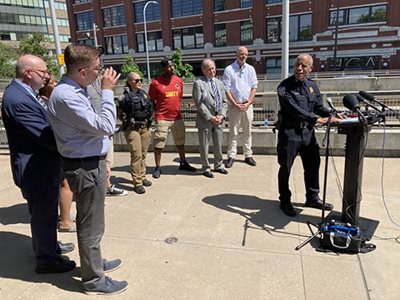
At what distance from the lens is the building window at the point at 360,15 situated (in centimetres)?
3247

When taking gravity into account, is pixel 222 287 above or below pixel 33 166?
below

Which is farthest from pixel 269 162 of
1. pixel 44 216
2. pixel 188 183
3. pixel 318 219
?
pixel 44 216

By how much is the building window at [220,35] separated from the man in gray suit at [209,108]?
35.1 metres

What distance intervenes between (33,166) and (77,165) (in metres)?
0.67

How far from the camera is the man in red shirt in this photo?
5.95 metres

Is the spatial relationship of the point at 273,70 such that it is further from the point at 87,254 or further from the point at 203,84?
the point at 87,254

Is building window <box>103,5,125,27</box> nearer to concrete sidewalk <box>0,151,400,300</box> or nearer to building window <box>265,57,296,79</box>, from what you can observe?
building window <box>265,57,296,79</box>

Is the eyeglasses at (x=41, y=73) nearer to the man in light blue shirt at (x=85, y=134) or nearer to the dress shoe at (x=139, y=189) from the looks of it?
the man in light blue shirt at (x=85, y=134)

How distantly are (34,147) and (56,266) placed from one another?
115 cm

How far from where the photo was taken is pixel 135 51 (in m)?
44.9

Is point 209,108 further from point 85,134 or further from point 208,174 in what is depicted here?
point 85,134

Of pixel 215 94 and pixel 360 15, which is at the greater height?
pixel 360 15

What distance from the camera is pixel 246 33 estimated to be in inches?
1506

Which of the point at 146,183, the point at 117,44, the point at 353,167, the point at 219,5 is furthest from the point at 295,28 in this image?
the point at 353,167
